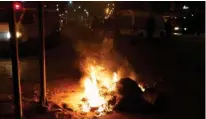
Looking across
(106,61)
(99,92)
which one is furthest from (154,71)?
(99,92)

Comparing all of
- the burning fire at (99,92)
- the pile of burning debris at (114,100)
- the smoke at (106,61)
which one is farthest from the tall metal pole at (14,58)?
the smoke at (106,61)

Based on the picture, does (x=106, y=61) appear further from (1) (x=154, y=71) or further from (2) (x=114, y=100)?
(2) (x=114, y=100)

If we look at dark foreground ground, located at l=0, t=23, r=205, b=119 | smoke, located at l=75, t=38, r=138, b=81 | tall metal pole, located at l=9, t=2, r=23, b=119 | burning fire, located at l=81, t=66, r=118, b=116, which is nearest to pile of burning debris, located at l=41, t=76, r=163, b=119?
burning fire, located at l=81, t=66, r=118, b=116

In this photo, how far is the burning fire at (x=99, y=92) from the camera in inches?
332

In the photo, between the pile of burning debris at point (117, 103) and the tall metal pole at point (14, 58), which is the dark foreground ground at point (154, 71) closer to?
the pile of burning debris at point (117, 103)

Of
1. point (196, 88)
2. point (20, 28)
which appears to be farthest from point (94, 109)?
point (20, 28)

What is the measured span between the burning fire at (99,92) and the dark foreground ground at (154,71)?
474mm

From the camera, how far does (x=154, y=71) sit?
528 inches

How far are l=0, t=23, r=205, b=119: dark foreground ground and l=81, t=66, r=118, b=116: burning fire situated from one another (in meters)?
0.47

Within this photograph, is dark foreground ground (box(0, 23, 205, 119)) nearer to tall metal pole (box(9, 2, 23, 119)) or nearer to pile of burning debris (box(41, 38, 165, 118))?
pile of burning debris (box(41, 38, 165, 118))

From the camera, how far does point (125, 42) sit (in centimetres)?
2164

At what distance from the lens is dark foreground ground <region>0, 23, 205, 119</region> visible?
28.8ft

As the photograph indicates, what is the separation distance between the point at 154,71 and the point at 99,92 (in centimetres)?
461

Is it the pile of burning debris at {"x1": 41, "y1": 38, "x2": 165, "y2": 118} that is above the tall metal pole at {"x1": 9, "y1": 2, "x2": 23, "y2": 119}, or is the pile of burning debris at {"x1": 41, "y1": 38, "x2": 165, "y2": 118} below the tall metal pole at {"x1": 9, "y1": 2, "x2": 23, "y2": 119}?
below
